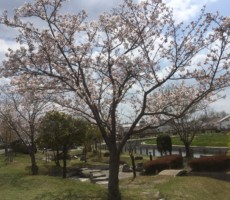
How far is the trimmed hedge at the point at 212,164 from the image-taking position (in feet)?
70.0

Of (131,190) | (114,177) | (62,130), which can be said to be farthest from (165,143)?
(114,177)

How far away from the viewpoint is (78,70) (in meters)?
12.8

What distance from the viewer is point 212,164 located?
70.5 feet

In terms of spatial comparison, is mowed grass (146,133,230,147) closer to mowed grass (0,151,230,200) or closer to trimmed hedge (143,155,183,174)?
trimmed hedge (143,155,183,174)

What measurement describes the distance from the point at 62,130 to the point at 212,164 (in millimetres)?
8413

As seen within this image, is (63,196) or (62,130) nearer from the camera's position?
(63,196)

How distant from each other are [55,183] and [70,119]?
711cm

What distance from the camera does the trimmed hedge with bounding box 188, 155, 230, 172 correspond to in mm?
21344

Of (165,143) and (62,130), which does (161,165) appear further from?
(165,143)

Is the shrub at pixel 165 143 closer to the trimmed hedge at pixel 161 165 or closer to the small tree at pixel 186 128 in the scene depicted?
the small tree at pixel 186 128

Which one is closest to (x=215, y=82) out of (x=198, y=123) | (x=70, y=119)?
(x=70, y=119)

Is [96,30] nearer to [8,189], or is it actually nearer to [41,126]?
[8,189]

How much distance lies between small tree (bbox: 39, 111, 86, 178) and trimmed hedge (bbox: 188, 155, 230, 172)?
673cm

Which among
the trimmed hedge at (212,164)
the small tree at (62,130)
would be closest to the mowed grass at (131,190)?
the trimmed hedge at (212,164)
